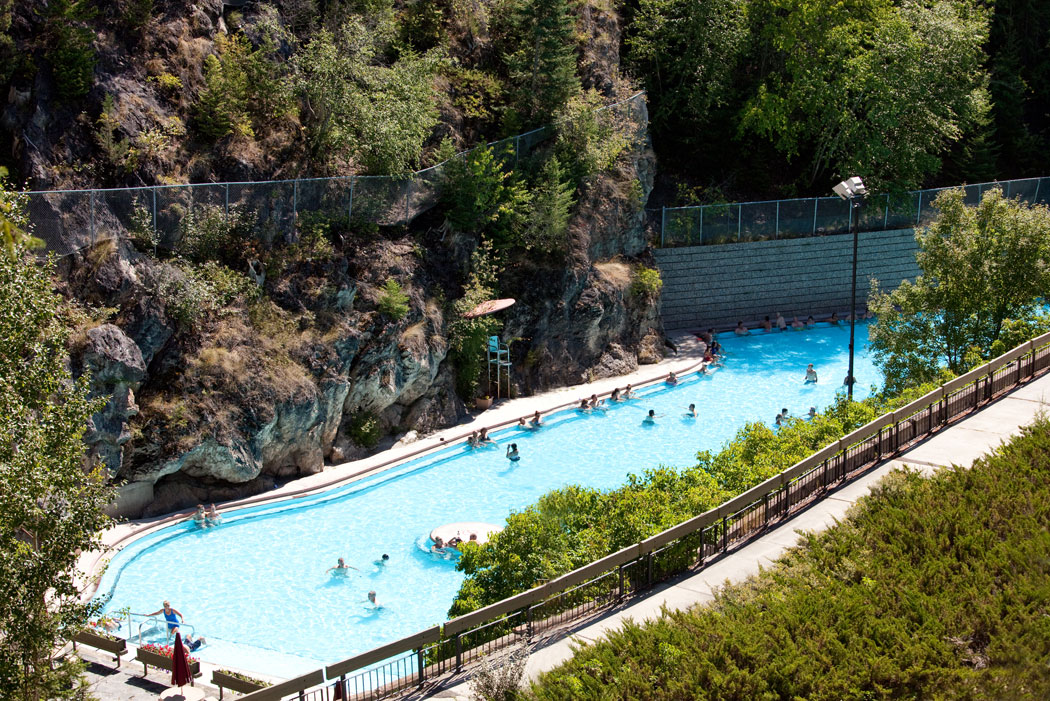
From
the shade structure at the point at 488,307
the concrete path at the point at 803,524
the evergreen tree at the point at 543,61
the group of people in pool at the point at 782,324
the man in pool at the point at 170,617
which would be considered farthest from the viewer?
the group of people in pool at the point at 782,324

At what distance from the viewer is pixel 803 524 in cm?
1619

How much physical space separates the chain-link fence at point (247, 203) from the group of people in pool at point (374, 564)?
8.85 metres

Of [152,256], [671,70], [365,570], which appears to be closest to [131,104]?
[152,256]

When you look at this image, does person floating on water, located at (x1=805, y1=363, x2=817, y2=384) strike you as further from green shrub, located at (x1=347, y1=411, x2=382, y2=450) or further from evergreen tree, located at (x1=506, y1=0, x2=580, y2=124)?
green shrub, located at (x1=347, y1=411, x2=382, y2=450)

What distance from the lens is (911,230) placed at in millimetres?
41406

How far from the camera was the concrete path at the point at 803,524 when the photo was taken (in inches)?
520

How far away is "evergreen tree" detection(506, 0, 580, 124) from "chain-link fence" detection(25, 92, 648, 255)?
1.00m

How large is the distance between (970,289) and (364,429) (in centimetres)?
1560

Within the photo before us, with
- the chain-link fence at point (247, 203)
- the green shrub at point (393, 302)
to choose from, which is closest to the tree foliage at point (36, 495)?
the chain-link fence at point (247, 203)

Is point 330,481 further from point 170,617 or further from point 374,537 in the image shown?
point 170,617

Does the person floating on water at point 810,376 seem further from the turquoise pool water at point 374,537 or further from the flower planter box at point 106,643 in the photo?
the flower planter box at point 106,643

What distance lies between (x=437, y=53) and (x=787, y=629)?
23109 mm

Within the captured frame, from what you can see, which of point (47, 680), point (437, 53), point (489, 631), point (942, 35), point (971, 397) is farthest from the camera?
point (942, 35)

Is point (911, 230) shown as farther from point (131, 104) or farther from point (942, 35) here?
point (131, 104)
